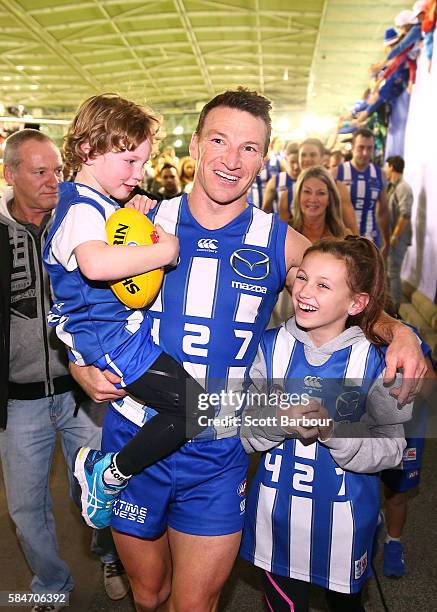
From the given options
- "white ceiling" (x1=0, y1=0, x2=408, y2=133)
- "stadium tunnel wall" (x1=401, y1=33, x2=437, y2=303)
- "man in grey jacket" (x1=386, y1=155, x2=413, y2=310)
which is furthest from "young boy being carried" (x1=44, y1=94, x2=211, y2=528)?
"white ceiling" (x1=0, y1=0, x2=408, y2=133)

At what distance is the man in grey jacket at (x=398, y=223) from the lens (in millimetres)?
7918

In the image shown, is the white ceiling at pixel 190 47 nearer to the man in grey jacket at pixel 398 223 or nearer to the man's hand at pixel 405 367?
the man in grey jacket at pixel 398 223

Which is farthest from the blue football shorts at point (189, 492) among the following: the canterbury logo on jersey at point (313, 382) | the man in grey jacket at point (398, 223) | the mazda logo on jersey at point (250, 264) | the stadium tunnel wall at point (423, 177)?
the man in grey jacket at point (398, 223)

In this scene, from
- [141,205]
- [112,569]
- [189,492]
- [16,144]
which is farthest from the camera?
[112,569]

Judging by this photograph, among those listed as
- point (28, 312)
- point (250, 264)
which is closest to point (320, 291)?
point (250, 264)

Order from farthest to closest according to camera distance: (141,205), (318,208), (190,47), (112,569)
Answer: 1. (190,47)
2. (318,208)
3. (112,569)
4. (141,205)

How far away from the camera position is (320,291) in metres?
1.93

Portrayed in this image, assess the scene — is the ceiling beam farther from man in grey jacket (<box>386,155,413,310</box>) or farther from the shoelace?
the shoelace

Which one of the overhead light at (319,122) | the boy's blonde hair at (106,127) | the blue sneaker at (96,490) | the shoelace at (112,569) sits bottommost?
the shoelace at (112,569)

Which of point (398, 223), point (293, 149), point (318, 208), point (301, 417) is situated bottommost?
point (301, 417)

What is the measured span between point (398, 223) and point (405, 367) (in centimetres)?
659

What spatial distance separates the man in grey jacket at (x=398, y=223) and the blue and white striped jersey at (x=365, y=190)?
215cm

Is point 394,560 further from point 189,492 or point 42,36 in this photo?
point 42,36

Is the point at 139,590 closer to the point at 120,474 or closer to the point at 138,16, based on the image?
the point at 120,474
